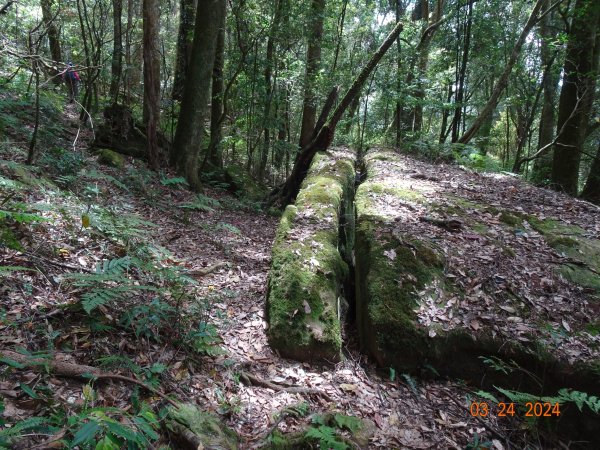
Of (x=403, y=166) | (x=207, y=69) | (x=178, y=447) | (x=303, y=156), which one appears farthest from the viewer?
(x=303, y=156)

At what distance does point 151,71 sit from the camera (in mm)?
7445

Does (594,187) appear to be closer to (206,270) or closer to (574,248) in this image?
(574,248)

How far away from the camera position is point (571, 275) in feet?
13.9

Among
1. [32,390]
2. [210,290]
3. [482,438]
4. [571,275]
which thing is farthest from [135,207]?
[571,275]

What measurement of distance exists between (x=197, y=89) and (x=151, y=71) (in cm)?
95

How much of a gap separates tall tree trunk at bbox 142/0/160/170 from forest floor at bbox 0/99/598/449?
319 centimetres

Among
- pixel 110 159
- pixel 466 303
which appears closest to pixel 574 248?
pixel 466 303

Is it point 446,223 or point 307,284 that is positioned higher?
point 446,223

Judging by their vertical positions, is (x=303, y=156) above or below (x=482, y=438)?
above

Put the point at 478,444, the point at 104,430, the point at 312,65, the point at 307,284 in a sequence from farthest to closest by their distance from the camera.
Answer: the point at 312,65, the point at 307,284, the point at 478,444, the point at 104,430

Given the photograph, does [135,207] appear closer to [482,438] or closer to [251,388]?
[251,388]

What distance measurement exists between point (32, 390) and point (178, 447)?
89 cm

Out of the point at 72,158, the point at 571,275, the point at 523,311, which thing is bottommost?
the point at 523,311

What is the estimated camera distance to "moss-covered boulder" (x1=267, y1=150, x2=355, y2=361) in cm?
369
